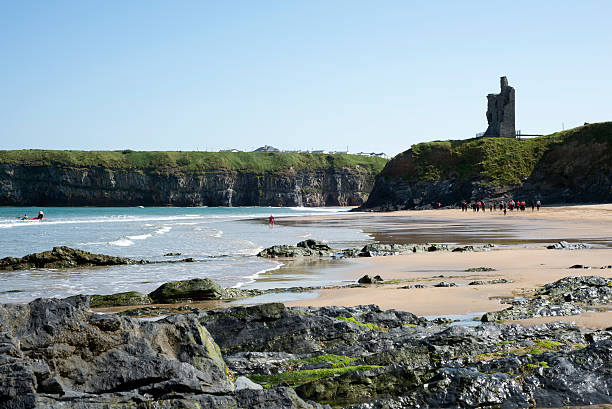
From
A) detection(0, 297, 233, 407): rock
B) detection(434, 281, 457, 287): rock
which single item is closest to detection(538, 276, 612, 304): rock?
detection(434, 281, 457, 287): rock

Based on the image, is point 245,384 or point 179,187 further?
point 179,187

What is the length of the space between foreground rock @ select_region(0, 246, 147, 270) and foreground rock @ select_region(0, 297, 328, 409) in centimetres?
1581

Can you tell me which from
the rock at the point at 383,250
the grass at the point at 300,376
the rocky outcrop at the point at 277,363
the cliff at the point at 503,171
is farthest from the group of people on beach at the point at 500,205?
the grass at the point at 300,376

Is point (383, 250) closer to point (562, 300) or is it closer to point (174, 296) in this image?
point (174, 296)

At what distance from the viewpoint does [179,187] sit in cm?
15338

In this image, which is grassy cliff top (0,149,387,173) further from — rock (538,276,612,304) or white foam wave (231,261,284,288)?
rock (538,276,612,304)

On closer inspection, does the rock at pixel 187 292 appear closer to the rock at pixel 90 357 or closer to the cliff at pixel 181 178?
the rock at pixel 90 357

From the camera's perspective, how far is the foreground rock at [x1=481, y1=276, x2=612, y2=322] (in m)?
9.63

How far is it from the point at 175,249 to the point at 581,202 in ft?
200

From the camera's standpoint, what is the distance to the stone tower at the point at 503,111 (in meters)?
103

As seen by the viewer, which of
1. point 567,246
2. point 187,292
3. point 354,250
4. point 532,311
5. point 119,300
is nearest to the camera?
point 532,311

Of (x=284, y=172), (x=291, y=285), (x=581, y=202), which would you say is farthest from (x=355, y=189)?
(x=291, y=285)

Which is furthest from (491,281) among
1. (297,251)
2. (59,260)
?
(59,260)

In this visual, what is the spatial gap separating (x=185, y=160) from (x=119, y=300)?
152 m
